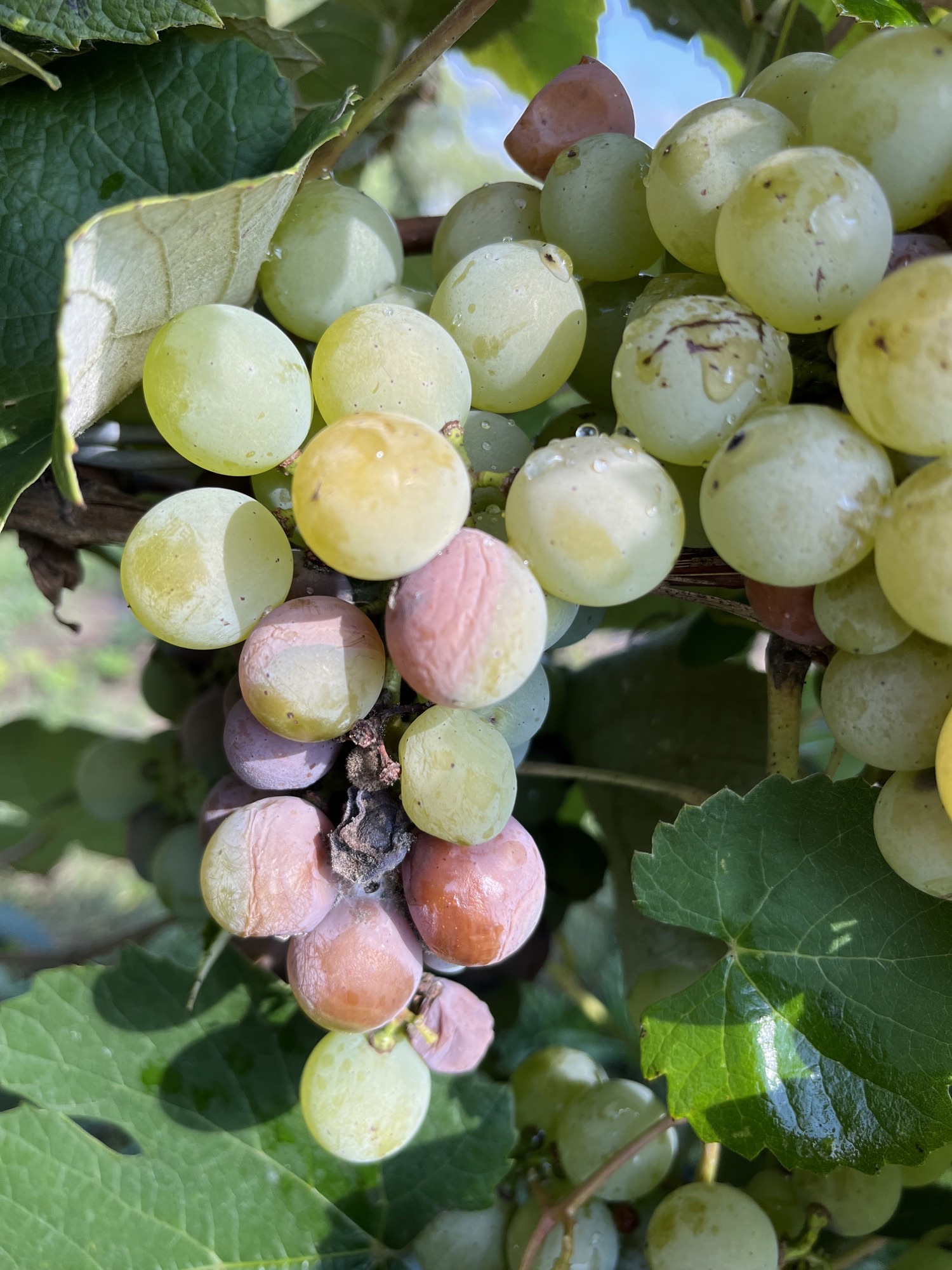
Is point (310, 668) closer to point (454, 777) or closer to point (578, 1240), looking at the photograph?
point (454, 777)

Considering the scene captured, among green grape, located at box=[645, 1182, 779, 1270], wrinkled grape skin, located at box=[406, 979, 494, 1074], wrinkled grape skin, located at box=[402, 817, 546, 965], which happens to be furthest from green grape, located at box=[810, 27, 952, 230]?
green grape, located at box=[645, 1182, 779, 1270]

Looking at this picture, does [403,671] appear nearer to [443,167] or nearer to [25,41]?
[25,41]

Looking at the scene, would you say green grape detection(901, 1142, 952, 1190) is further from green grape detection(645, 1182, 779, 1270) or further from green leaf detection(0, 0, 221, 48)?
green leaf detection(0, 0, 221, 48)

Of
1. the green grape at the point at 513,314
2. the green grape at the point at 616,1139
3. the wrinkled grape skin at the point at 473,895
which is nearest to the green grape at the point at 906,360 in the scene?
the green grape at the point at 513,314

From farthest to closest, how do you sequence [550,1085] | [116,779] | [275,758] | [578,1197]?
[116,779] → [550,1085] → [578,1197] → [275,758]

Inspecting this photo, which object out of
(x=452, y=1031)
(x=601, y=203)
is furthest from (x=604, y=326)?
(x=452, y=1031)
